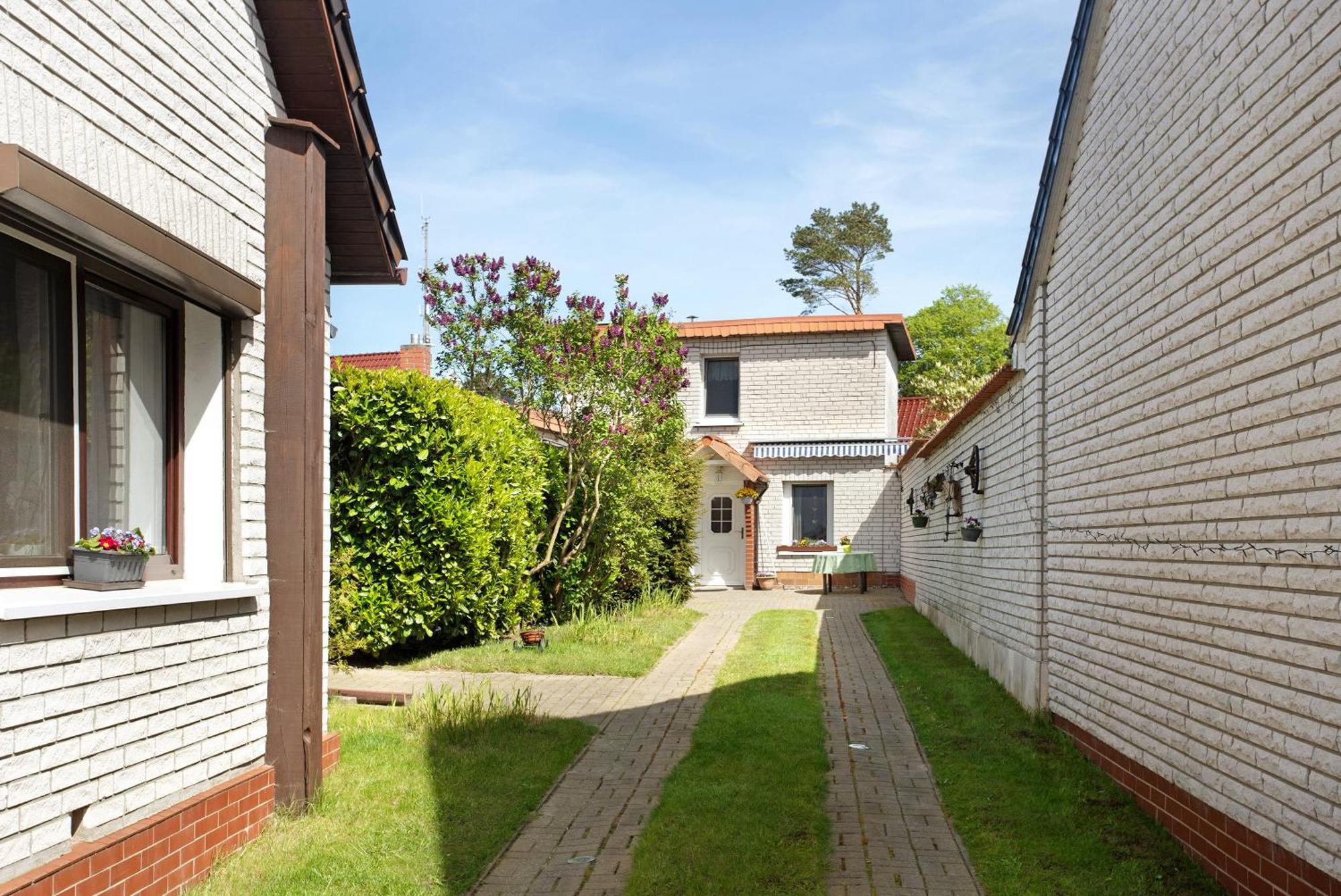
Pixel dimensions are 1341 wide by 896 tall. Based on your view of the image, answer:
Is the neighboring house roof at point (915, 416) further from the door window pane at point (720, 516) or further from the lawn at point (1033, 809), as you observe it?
the lawn at point (1033, 809)

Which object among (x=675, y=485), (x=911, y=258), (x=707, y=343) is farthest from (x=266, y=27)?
(x=911, y=258)

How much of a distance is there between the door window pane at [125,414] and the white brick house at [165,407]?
1cm

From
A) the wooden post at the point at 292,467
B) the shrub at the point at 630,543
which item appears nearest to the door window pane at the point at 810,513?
the shrub at the point at 630,543

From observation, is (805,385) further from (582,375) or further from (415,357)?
(582,375)

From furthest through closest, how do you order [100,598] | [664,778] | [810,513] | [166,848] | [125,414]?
[810,513] → [664,778] → [125,414] → [166,848] → [100,598]

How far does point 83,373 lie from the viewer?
16.1 feet

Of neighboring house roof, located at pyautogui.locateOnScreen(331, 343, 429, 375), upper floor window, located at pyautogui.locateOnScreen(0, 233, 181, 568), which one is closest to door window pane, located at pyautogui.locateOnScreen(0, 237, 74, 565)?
upper floor window, located at pyautogui.locateOnScreen(0, 233, 181, 568)

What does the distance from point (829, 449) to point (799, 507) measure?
1.65 m

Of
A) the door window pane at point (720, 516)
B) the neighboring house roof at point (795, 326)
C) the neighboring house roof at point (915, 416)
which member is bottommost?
the door window pane at point (720, 516)

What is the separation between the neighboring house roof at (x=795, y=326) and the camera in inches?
1054

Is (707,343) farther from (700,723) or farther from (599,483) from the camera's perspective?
(700,723)

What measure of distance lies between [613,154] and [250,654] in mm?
12254

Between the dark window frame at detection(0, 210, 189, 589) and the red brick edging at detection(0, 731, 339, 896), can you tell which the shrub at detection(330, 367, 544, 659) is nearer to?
the red brick edging at detection(0, 731, 339, 896)

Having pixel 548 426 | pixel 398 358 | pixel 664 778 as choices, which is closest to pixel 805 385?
pixel 398 358
